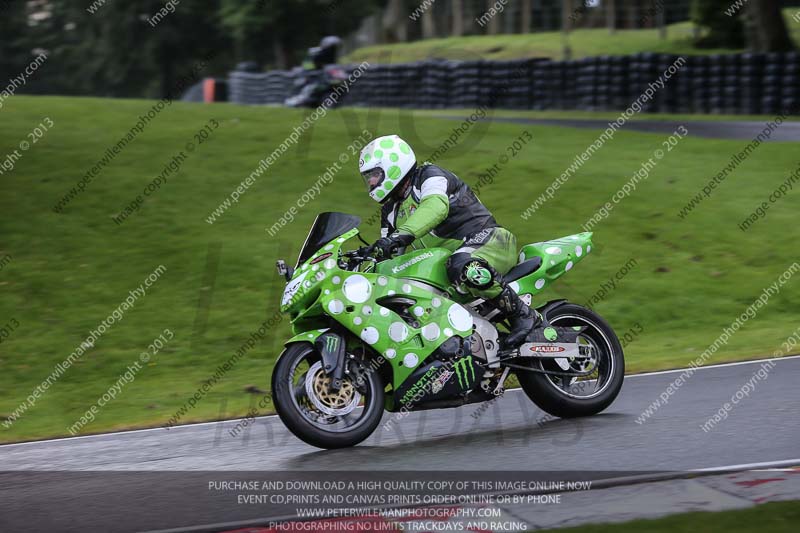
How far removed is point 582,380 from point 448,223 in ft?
4.64

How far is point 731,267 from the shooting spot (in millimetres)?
13055

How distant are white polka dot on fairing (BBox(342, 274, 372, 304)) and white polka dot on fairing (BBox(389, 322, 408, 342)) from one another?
25 cm

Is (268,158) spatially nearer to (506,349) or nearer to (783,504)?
(506,349)

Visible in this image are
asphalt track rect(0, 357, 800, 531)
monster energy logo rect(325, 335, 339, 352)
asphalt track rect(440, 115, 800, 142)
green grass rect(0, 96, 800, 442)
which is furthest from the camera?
asphalt track rect(440, 115, 800, 142)

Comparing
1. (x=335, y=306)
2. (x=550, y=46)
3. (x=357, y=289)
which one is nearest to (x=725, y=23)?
(x=550, y=46)

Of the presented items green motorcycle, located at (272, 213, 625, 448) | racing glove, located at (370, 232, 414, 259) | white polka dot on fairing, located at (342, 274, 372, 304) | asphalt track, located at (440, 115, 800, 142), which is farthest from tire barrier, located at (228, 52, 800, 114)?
white polka dot on fairing, located at (342, 274, 372, 304)

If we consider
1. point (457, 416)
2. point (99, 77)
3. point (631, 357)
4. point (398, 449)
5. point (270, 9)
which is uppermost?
point (398, 449)

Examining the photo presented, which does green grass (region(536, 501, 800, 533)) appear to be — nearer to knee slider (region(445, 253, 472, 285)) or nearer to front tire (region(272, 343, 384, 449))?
front tire (region(272, 343, 384, 449))

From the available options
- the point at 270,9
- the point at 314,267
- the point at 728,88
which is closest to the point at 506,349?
the point at 314,267

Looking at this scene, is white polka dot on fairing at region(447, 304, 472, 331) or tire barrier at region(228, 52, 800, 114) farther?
tire barrier at region(228, 52, 800, 114)

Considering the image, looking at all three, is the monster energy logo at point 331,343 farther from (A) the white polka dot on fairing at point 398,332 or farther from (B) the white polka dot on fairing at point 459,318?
(B) the white polka dot on fairing at point 459,318

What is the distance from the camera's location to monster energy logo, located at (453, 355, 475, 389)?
6969mm

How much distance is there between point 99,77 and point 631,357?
Result: 58.5 metres

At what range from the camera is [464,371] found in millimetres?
6980
